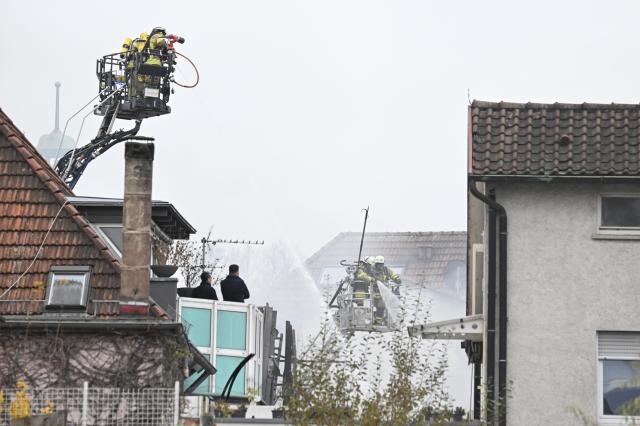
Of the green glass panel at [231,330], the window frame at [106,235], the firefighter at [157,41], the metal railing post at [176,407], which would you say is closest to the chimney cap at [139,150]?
the window frame at [106,235]

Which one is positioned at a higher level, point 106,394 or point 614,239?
point 614,239

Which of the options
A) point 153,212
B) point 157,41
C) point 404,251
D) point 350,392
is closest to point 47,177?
point 153,212

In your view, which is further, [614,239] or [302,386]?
[614,239]

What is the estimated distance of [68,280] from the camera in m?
27.0

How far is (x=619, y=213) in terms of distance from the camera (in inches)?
1085

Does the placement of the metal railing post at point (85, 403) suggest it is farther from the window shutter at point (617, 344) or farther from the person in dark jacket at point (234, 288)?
the window shutter at point (617, 344)

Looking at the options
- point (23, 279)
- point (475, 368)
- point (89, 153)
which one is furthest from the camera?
point (89, 153)

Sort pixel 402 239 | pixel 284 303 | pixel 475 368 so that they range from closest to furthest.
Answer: pixel 475 368, pixel 284 303, pixel 402 239

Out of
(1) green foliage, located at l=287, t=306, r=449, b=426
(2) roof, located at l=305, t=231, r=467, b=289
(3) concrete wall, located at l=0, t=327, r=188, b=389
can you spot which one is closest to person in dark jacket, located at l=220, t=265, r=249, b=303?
(3) concrete wall, located at l=0, t=327, r=188, b=389

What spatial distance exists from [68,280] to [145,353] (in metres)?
1.71

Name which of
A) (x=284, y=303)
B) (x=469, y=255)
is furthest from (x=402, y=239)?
(x=469, y=255)

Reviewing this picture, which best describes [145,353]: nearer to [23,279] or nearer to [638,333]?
[23,279]

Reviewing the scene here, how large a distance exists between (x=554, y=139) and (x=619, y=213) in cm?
149

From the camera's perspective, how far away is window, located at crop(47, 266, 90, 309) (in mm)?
26672
